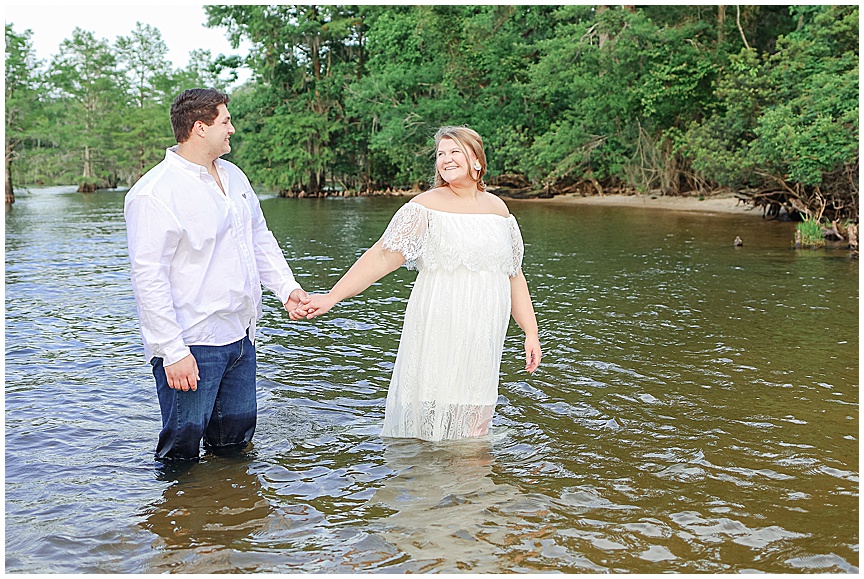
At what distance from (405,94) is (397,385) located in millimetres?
40034

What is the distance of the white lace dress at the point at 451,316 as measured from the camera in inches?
198

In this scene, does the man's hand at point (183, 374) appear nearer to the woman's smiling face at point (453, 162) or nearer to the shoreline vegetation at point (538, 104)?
the woman's smiling face at point (453, 162)

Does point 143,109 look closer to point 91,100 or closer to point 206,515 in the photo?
point 91,100

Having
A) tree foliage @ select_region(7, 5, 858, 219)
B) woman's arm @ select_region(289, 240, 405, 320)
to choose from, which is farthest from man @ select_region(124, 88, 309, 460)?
tree foliage @ select_region(7, 5, 858, 219)

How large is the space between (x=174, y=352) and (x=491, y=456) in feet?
6.65

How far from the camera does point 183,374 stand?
14.4 ft

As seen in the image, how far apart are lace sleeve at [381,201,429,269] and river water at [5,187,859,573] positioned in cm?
124

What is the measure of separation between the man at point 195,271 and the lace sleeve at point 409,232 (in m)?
0.76

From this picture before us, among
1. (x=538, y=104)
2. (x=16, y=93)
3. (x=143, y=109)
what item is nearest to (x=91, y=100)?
(x=143, y=109)

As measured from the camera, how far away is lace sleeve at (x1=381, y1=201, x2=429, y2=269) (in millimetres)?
4992

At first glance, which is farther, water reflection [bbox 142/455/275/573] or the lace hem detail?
the lace hem detail

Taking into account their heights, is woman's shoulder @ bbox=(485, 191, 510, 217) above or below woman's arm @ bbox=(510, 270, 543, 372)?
above

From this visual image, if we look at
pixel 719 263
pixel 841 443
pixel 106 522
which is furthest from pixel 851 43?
pixel 106 522

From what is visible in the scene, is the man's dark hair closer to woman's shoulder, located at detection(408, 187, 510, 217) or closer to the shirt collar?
the shirt collar
